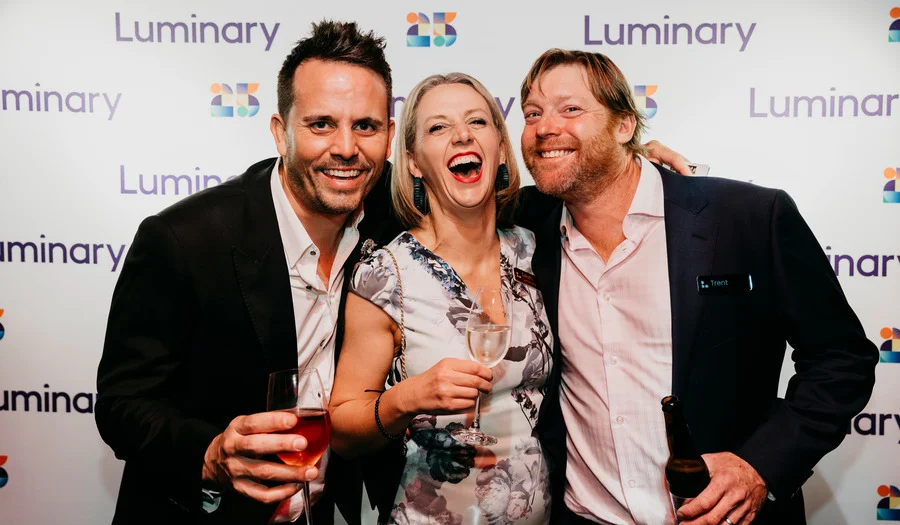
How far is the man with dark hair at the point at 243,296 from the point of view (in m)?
1.97

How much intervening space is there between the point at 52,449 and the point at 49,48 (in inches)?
84.2

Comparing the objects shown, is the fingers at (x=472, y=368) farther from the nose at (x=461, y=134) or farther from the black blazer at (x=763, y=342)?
the nose at (x=461, y=134)

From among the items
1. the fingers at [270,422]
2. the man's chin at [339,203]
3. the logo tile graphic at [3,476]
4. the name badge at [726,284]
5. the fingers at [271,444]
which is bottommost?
the logo tile graphic at [3,476]

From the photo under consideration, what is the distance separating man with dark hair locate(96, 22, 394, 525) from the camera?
6.45 feet

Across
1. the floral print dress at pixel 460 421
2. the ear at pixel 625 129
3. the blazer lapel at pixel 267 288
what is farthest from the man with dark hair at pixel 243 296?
the ear at pixel 625 129

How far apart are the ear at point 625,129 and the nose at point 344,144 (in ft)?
3.28

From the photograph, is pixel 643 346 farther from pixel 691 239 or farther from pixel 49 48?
pixel 49 48

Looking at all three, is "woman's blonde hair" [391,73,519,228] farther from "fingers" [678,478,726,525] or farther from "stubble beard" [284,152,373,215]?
"fingers" [678,478,726,525]

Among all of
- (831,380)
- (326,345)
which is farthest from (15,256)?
(831,380)

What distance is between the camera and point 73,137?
3377 millimetres

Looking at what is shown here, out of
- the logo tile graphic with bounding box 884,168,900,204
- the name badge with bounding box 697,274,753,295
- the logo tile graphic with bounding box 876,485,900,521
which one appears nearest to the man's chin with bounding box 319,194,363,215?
the name badge with bounding box 697,274,753,295

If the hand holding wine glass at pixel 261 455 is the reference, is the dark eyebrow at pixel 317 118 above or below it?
above

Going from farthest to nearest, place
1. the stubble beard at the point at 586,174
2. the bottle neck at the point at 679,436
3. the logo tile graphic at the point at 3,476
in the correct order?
the logo tile graphic at the point at 3,476 < the stubble beard at the point at 586,174 < the bottle neck at the point at 679,436

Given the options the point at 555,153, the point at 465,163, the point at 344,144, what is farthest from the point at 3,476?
the point at 555,153
